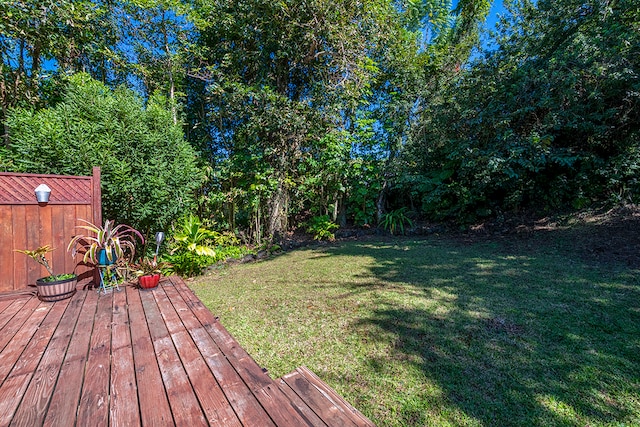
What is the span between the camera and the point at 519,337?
192cm

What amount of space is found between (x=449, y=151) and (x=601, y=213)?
8.99ft

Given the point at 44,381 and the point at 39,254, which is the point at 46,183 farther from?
the point at 44,381

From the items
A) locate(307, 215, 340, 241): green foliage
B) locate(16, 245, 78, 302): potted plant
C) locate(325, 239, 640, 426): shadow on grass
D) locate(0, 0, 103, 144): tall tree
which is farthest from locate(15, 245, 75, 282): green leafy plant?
locate(307, 215, 340, 241): green foliage

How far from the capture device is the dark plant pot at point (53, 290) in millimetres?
2227

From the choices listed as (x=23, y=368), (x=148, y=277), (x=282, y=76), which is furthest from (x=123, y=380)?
(x=282, y=76)

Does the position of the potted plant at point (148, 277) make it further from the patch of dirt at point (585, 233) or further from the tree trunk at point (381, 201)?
the tree trunk at point (381, 201)

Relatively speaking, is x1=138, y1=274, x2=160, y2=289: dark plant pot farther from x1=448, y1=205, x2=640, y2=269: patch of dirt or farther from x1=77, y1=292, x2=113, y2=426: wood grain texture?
x1=448, y1=205, x2=640, y2=269: patch of dirt

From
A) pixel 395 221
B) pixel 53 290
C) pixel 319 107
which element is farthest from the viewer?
pixel 395 221

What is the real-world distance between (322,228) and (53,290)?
15.6 feet

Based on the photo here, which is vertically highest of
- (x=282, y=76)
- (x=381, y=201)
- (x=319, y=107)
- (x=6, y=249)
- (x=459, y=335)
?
(x=282, y=76)

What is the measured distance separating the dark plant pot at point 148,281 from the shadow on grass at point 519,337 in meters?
2.01

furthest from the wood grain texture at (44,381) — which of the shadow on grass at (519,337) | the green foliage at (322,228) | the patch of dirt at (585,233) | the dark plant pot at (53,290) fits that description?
the patch of dirt at (585,233)

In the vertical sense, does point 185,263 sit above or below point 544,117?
below

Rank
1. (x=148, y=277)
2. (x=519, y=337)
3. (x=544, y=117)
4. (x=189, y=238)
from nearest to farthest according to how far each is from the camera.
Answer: (x=519, y=337) < (x=148, y=277) < (x=189, y=238) < (x=544, y=117)
